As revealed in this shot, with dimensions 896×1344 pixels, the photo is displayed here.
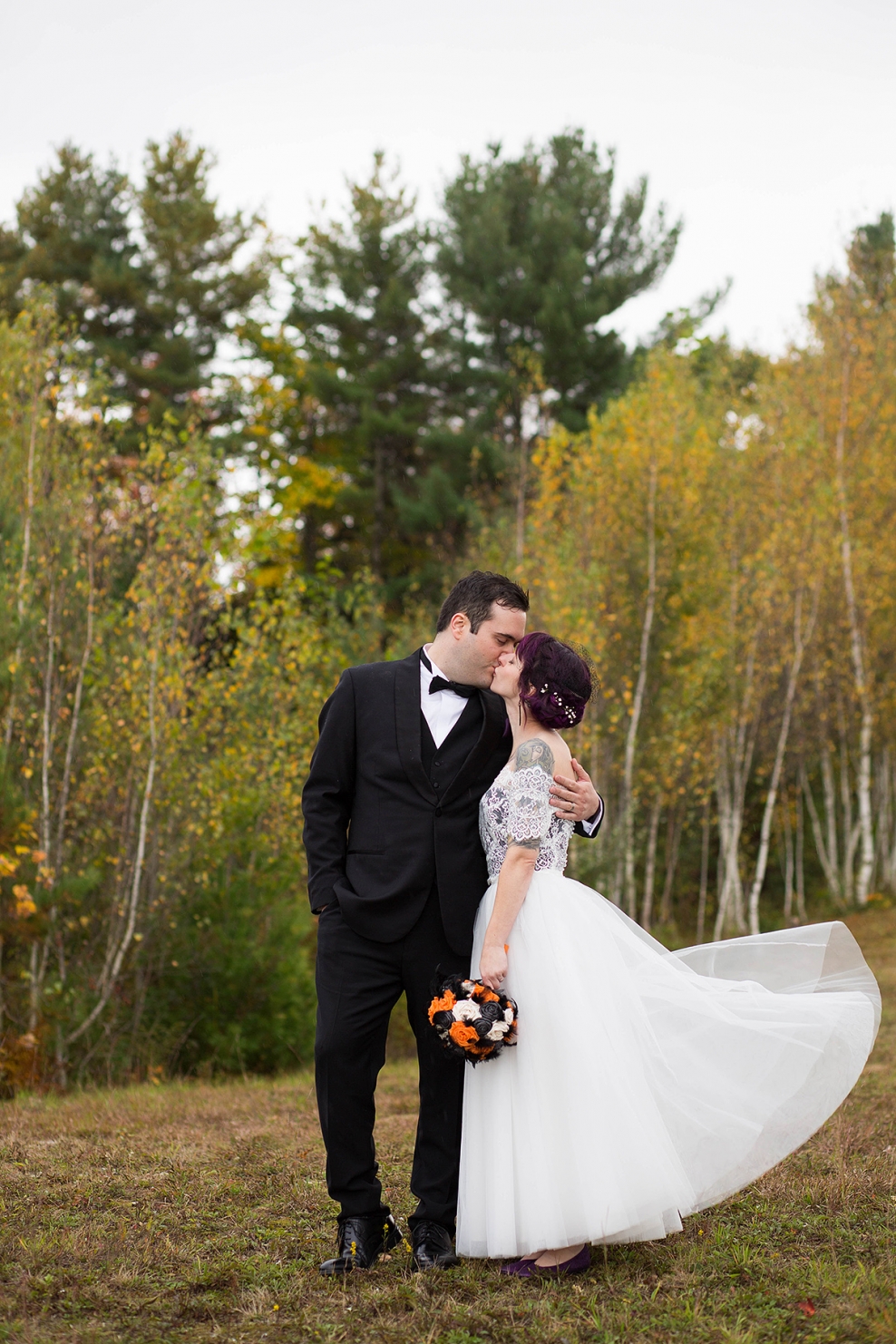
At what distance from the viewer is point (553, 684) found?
3.41 m

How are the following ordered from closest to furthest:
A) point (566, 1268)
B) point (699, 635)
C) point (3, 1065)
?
point (566, 1268) → point (3, 1065) → point (699, 635)

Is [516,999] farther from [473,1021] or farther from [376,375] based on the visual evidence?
[376,375]

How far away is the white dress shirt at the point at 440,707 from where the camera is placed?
3.59 meters

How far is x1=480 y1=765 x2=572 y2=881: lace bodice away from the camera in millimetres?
3334

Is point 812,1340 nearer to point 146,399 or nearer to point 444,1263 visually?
point 444,1263

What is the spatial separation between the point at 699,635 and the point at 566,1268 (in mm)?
14178

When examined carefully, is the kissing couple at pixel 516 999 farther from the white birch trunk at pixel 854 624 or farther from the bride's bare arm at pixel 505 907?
the white birch trunk at pixel 854 624

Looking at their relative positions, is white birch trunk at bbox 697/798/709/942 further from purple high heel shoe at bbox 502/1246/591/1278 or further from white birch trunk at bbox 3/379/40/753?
purple high heel shoe at bbox 502/1246/591/1278

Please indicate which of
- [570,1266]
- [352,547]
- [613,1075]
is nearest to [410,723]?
[613,1075]

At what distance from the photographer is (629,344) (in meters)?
21.3

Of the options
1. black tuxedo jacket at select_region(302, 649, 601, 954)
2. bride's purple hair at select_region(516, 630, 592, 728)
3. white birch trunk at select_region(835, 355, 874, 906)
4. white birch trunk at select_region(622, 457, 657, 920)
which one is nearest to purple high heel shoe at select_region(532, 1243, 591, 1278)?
black tuxedo jacket at select_region(302, 649, 601, 954)

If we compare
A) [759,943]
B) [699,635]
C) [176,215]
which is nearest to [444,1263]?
[759,943]

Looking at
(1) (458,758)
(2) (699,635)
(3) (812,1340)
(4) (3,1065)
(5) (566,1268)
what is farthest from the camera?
(2) (699,635)

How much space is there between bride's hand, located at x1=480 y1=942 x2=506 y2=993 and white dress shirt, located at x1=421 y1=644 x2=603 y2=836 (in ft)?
1.80
